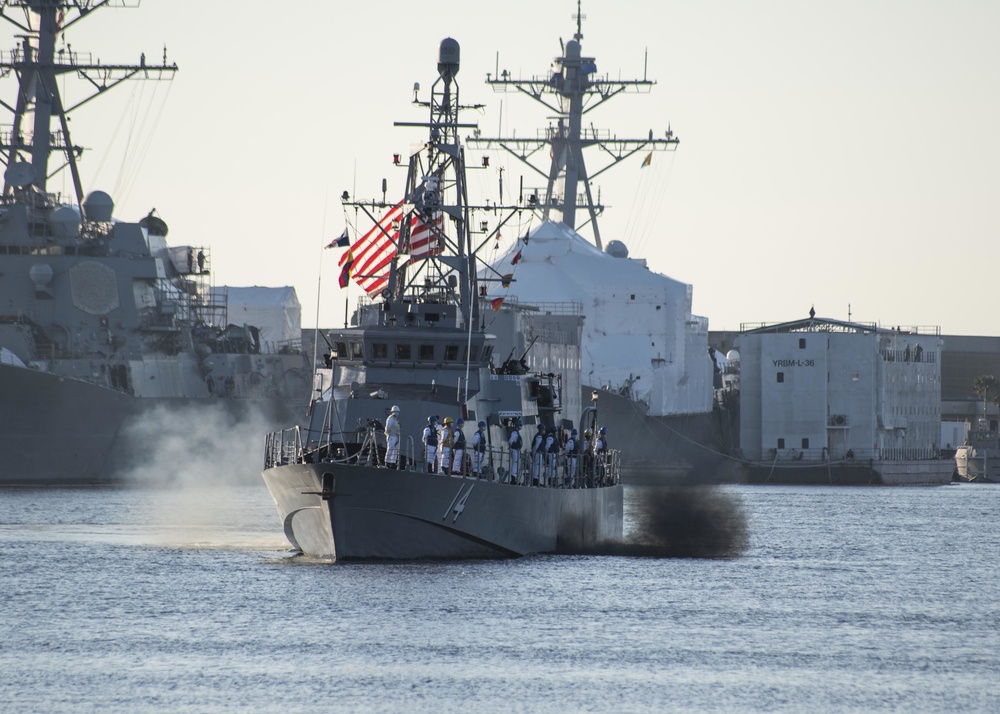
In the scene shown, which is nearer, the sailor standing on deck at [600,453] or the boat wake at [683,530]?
the boat wake at [683,530]

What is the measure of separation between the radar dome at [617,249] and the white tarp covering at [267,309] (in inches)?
909

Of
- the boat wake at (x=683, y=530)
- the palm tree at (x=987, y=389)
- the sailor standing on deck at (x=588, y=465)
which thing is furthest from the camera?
the palm tree at (x=987, y=389)

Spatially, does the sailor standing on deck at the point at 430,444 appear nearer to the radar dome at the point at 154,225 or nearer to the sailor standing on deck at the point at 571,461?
the sailor standing on deck at the point at 571,461

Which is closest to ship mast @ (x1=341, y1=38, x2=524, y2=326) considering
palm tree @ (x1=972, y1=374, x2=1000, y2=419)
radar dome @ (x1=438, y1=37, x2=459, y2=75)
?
radar dome @ (x1=438, y1=37, x2=459, y2=75)

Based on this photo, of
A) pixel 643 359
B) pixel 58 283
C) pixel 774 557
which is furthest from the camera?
pixel 643 359

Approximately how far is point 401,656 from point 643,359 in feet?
269

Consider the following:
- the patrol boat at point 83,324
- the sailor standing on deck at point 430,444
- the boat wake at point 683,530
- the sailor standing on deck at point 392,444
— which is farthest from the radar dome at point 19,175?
the sailor standing on deck at point 392,444

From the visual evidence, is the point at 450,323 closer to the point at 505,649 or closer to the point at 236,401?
the point at 505,649

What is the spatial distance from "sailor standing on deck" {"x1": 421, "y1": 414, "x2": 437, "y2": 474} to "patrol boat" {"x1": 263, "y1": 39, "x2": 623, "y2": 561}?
0.09 metres

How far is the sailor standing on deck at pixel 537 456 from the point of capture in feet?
115

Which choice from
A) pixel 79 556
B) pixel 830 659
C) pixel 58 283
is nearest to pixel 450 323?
pixel 79 556

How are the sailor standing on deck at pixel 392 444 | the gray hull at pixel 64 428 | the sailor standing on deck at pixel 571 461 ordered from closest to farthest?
the sailor standing on deck at pixel 392 444 → the sailor standing on deck at pixel 571 461 → the gray hull at pixel 64 428

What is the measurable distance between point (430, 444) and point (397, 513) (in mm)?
1492

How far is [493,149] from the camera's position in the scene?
349 feet
